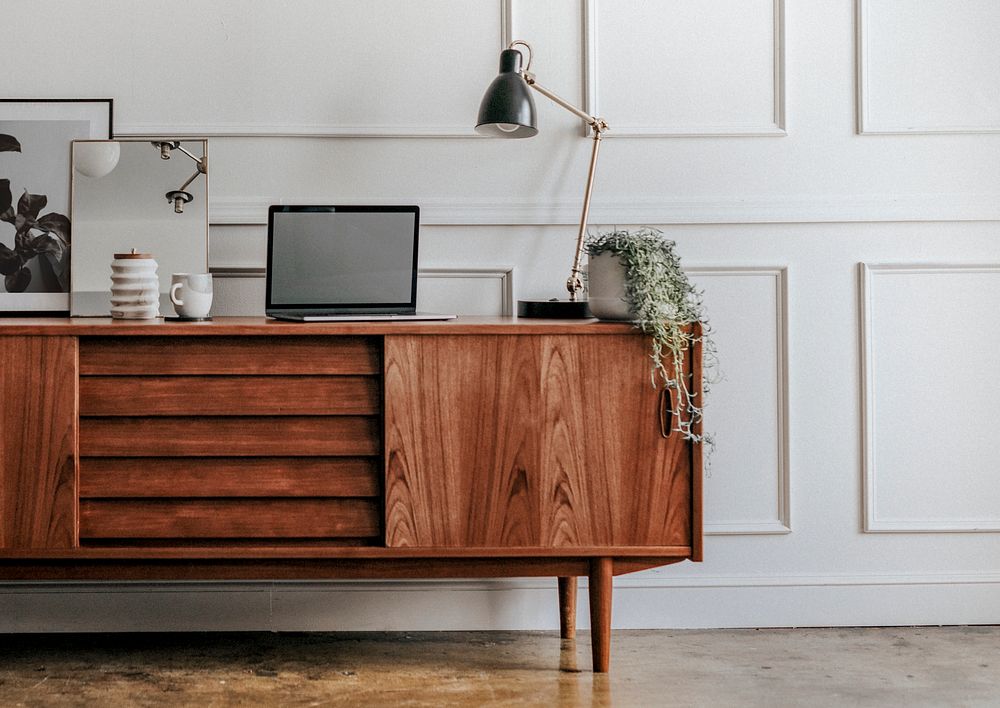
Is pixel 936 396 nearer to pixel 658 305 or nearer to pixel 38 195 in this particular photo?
pixel 658 305

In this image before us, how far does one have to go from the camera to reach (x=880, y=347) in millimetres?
2242

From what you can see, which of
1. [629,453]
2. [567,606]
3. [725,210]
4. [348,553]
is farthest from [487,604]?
[725,210]

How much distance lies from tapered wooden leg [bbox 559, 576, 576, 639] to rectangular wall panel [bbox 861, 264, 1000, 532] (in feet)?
2.65

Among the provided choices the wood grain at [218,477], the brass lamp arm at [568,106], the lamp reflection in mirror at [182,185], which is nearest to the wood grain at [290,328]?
the wood grain at [218,477]

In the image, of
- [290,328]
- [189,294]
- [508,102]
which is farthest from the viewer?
[508,102]

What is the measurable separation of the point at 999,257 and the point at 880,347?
1.25 ft

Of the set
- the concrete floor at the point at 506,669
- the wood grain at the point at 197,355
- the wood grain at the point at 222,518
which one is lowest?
the concrete floor at the point at 506,669

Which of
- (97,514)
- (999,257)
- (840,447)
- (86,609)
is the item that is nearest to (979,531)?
(840,447)

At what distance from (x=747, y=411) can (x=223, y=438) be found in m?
1.28

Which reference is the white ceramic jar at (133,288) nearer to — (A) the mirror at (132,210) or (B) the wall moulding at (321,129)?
(A) the mirror at (132,210)

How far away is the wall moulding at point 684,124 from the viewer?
221 cm

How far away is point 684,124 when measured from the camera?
223 cm

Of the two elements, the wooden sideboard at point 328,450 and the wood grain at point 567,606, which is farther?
the wood grain at point 567,606

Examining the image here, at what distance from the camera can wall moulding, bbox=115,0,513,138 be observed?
86.4 inches
